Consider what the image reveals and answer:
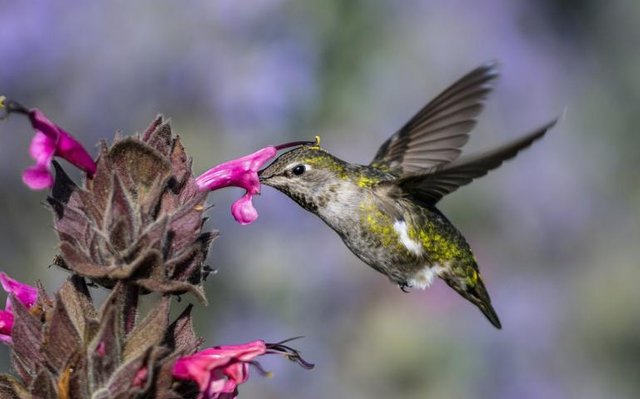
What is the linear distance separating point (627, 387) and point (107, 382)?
8.39m

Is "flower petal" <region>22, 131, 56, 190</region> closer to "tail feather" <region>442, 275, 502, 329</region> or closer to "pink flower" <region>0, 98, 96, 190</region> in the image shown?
"pink flower" <region>0, 98, 96, 190</region>

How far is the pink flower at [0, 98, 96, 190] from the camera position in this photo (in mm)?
2342

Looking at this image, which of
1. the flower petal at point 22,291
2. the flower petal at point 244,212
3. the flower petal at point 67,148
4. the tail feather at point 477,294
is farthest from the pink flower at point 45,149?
the tail feather at point 477,294

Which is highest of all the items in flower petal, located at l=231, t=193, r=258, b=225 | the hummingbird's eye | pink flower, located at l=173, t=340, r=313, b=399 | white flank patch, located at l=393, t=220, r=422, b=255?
the hummingbird's eye

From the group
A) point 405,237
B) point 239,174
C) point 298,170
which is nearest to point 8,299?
point 239,174

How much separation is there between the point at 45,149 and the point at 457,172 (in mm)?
1491

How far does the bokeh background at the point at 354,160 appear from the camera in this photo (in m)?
8.02

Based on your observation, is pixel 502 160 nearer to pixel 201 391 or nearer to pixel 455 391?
pixel 201 391

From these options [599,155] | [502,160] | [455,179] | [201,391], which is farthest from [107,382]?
[599,155]

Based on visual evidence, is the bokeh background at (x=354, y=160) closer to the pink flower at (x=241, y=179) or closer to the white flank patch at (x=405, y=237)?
the white flank patch at (x=405, y=237)

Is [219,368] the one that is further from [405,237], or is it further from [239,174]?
[405,237]

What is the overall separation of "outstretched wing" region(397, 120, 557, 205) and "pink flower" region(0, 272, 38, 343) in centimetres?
137

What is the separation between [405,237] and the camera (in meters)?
3.90

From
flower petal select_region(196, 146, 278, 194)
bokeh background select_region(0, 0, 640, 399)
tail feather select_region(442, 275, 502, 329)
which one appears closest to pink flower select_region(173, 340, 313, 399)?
flower petal select_region(196, 146, 278, 194)
